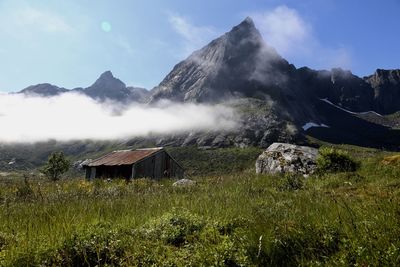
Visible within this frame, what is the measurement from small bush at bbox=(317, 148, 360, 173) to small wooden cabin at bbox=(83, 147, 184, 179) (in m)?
27.2

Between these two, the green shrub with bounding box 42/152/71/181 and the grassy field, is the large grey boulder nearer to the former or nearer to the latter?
the grassy field

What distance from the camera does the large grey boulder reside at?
77.5 feet

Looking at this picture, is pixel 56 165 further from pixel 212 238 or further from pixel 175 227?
pixel 212 238

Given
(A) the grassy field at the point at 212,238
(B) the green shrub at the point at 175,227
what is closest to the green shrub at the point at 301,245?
(A) the grassy field at the point at 212,238

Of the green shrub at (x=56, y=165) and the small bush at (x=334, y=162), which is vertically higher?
the small bush at (x=334, y=162)

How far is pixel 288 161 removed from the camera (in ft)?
81.3

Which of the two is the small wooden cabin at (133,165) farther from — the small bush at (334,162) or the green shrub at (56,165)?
the green shrub at (56,165)

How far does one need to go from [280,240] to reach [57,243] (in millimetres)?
3098

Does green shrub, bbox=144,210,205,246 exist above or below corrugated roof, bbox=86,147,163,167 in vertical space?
above

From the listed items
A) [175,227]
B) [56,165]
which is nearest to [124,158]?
[175,227]

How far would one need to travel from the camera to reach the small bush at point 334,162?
20672 millimetres

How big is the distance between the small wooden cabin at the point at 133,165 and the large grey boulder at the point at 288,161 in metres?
22.3

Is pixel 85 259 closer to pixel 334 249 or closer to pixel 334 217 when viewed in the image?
pixel 334 249

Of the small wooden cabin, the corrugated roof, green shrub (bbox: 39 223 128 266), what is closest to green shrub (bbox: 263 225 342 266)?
green shrub (bbox: 39 223 128 266)
